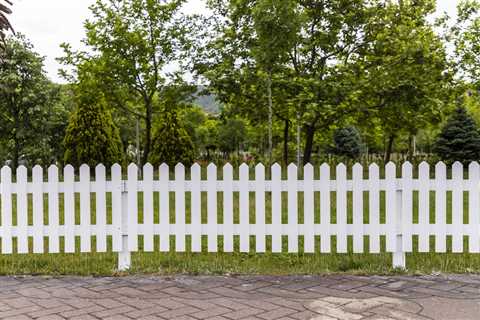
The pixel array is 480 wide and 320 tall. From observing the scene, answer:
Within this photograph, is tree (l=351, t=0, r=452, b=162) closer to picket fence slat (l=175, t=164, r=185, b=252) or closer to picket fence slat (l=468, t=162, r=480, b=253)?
picket fence slat (l=468, t=162, r=480, b=253)

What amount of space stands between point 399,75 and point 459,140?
10.1 metres

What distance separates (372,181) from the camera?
4.63 meters

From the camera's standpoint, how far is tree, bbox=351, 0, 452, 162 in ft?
37.8

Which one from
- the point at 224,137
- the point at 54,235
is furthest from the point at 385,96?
the point at 224,137

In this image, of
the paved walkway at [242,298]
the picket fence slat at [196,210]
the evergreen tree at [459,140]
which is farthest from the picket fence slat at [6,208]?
the evergreen tree at [459,140]

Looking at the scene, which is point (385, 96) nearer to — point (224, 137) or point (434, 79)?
point (434, 79)

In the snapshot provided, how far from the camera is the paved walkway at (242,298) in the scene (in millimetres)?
3328

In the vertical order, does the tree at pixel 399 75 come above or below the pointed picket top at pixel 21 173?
above

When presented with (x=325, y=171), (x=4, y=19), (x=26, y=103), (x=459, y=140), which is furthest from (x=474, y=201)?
(x=459, y=140)

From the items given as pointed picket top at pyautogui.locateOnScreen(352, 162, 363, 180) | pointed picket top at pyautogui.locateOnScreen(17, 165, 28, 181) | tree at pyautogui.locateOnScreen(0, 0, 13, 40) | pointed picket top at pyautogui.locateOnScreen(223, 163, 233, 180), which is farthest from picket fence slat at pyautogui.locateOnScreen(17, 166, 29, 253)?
pointed picket top at pyautogui.locateOnScreen(352, 162, 363, 180)

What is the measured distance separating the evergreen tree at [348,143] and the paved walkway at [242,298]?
88.0 ft

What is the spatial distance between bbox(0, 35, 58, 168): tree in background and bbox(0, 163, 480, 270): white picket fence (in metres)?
11.6

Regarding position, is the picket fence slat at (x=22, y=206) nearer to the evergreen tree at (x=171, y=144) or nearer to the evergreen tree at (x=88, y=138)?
the evergreen tree at (x=88, y=138)

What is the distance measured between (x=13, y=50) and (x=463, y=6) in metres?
15.2
